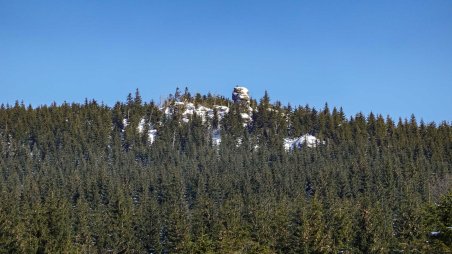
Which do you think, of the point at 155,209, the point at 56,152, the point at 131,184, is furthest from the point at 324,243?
the point at 56,152

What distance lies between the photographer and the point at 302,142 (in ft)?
609

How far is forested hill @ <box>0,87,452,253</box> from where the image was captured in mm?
61500

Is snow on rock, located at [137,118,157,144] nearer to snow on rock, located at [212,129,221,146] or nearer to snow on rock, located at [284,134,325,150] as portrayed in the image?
snow on rock, located at [212,129,221,146]

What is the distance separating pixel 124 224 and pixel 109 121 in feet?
374

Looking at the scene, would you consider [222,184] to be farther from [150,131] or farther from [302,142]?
[150,131]

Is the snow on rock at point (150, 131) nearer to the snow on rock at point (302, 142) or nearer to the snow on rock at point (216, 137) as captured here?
the snow on rock at point (216, 137)

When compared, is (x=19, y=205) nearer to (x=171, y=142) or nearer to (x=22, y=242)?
(x=22, y=242)

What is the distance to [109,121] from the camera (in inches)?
7554

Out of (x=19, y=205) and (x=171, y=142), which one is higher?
(x=171, y=142)

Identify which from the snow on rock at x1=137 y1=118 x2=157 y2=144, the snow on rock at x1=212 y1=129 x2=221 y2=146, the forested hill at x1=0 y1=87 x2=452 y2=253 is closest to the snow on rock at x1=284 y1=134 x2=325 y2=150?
the forested hill at x1=0 y1=87 x2=452 y2=253

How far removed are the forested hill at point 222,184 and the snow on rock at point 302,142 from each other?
2.38 feet

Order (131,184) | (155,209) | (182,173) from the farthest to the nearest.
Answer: (182,173), (131,184), (155,209)

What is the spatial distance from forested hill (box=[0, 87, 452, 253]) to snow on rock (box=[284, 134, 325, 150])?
0.73 metres

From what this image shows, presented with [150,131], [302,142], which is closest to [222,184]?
[302,142]
